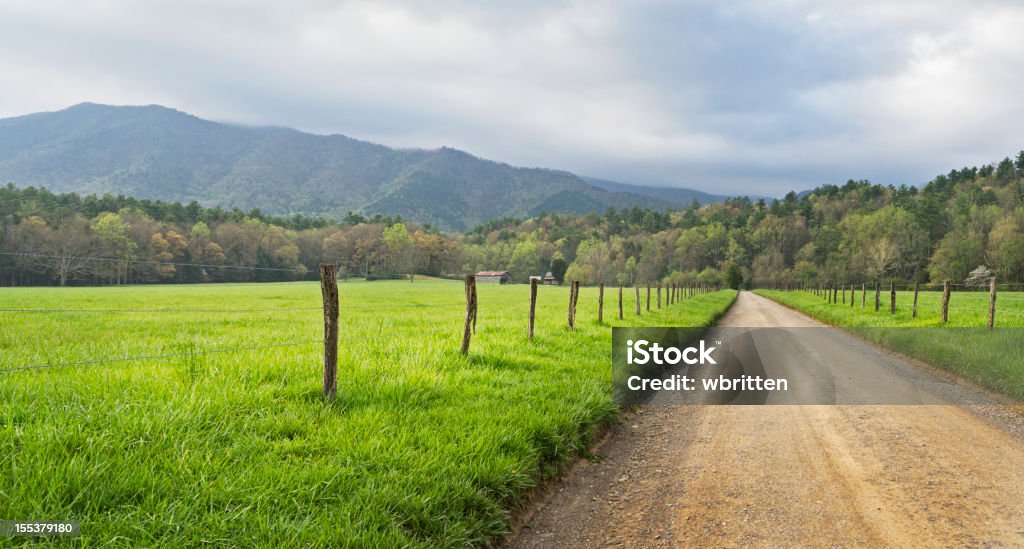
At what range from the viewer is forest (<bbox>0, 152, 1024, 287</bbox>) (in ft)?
38.7

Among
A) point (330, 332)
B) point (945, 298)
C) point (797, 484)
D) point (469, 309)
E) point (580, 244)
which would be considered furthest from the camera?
point (580, 244)

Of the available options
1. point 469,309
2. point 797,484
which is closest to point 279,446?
point 797,484

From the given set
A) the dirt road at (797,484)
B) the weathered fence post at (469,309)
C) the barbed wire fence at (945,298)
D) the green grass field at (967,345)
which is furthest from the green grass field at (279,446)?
the barbed wire fence at (945,298)

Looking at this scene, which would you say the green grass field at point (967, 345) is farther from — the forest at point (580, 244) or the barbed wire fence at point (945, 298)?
the forest at point (580, 244)

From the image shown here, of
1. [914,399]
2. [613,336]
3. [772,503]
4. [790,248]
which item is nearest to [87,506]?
[772,503]

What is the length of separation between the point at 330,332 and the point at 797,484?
4566mm

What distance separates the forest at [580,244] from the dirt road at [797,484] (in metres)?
5.30

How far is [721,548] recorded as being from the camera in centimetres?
353

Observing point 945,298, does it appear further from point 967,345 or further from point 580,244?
point 580,244

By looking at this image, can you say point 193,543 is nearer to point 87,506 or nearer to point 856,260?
point 87,506

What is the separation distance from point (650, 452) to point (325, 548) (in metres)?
3.79

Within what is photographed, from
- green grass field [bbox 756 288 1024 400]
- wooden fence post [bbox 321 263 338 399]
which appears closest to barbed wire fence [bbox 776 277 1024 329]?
green grass field [bbox 756 288 1024 400]

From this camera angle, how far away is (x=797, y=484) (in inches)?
181

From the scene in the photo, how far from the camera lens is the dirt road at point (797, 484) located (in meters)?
3.76
